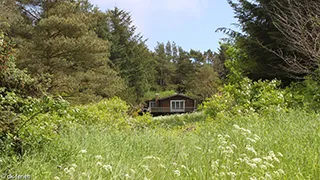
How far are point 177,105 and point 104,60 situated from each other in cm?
1441

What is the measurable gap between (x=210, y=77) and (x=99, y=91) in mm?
14533

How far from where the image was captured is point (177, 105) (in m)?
27.8

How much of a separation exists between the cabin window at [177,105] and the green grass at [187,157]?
77.1 feet

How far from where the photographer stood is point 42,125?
3.23m

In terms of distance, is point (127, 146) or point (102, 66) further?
point (102, 66)

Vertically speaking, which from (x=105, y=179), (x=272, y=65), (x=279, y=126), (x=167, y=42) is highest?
(x=167, y=42)

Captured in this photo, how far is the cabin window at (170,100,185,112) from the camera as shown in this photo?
90.6 ft

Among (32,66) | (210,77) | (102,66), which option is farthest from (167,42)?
(32,66)

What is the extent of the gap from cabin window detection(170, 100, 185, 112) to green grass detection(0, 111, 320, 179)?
23492mm

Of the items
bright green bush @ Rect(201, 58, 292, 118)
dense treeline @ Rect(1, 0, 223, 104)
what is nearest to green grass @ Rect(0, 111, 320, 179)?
bright green bush @ Rect(201, 58, 292, 118)

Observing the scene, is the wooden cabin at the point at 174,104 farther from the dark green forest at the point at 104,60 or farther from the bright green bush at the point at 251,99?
the bright green bush at the point at 251,99

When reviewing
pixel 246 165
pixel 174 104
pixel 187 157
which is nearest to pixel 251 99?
pixel 187 157

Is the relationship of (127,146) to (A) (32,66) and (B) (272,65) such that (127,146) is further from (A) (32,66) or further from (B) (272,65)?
(A) (32,66)

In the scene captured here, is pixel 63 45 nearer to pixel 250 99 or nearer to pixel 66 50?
pixel 66 50
